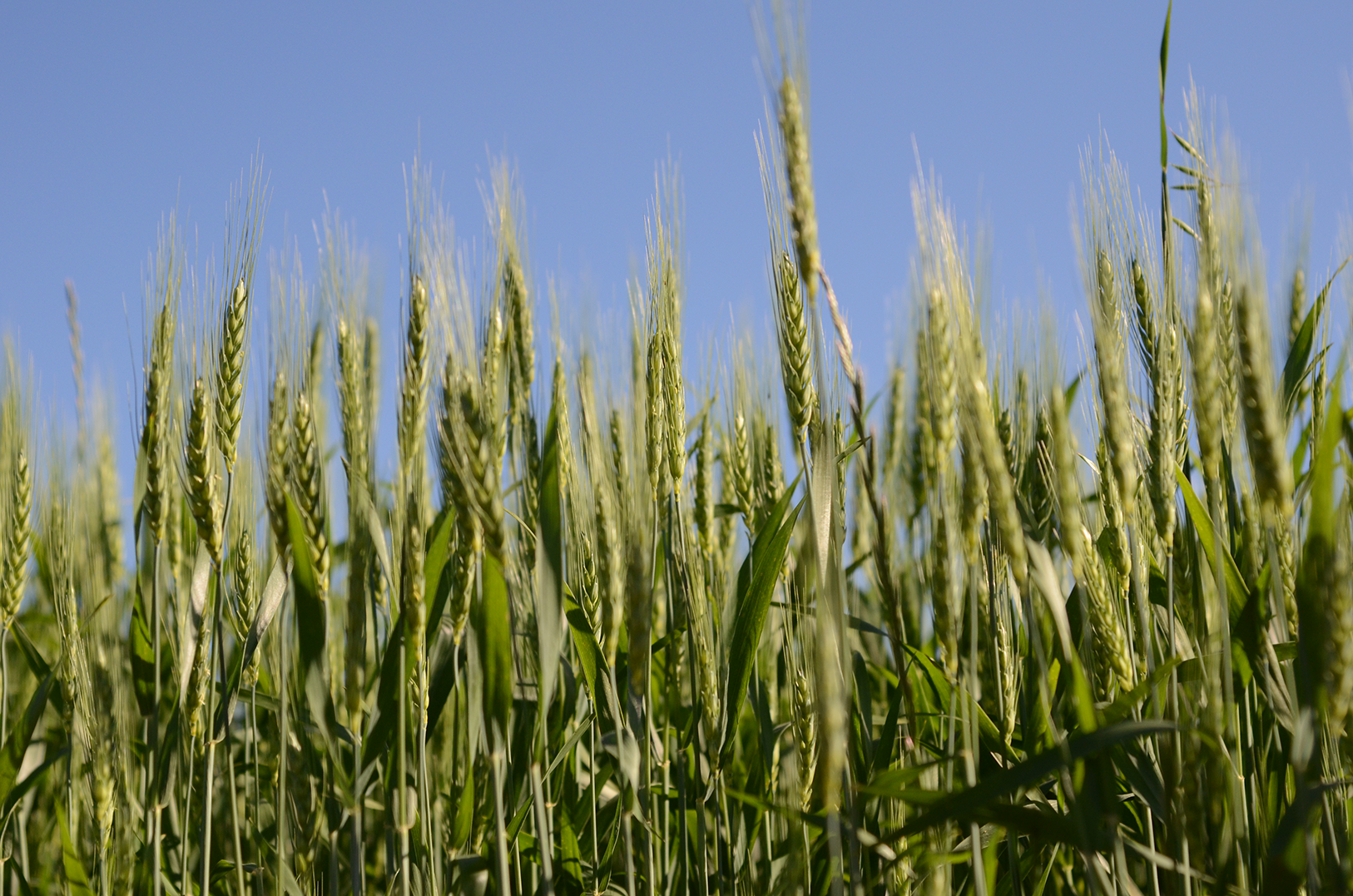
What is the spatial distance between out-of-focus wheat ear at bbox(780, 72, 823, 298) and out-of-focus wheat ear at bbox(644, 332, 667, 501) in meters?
0.61

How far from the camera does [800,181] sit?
116 centimetres

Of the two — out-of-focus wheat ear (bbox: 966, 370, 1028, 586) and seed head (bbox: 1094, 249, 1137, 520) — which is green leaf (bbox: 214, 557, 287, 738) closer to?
out-of-focus wheat ear (bbox: 966, 370, 1028, 586)

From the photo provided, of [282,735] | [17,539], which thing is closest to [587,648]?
[282,735]

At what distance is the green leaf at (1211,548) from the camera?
4.41ft

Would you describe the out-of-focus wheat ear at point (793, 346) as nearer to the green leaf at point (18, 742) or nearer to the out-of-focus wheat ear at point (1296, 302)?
the out-of-focus wheat ear at point (1296, 302)

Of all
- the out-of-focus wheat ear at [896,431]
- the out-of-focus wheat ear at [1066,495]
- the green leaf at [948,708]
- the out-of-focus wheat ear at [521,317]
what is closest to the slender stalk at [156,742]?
the out-of-focus wheat ear at [521,317]

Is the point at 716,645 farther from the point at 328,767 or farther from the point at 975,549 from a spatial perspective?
the point at 328,767

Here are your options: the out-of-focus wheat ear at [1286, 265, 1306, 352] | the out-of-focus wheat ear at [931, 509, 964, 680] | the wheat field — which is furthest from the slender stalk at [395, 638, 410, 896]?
the out-of-focus wheat ear at [1286, 265, 1306, 352]

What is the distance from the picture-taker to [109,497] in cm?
351

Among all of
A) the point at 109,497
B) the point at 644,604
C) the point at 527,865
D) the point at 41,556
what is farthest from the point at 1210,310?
the point at 109,497

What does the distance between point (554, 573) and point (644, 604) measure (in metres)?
0.14

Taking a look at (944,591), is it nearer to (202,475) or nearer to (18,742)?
(202,475)

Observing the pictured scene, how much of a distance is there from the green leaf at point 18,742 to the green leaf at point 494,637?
1353mm

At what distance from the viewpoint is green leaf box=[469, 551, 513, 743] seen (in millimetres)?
1174
